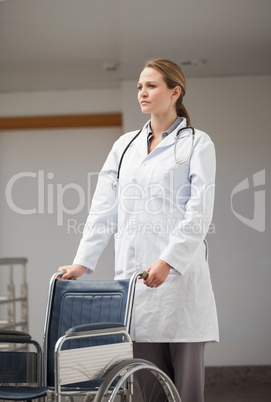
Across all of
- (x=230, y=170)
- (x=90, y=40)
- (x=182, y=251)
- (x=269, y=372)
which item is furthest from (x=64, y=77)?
(x=269, y=372)

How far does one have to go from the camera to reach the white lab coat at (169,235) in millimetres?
2191

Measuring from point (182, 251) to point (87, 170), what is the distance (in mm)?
1230

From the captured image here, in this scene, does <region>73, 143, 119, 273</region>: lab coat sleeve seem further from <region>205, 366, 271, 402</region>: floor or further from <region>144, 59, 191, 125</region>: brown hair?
<region>205, 366, 271, 402</region>: floor

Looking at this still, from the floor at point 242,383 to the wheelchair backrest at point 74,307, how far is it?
3.54 feet

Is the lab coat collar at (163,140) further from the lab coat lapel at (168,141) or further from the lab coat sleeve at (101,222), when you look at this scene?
the lab coat sleeve at (101,222)

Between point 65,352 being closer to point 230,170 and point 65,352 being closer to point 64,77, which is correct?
point 230,170

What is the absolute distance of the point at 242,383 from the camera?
301 centimetres

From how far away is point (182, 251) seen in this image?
7.01ft

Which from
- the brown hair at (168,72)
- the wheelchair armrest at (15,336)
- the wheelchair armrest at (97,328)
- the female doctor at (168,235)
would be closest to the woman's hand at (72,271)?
the female doctor at (168,235)

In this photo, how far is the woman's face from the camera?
2338mm

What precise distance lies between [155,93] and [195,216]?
501mm

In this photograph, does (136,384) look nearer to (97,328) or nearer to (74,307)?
(74,307)

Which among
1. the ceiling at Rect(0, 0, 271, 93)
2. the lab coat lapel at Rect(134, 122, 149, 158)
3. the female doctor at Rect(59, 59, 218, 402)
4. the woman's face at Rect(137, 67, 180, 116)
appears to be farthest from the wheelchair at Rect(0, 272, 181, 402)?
the ceiling at Rect(0, 0, 271, 93)

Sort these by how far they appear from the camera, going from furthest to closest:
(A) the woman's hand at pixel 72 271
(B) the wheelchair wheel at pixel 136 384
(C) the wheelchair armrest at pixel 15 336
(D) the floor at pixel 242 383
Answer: (D) the floor at pixel 242 383, (A) the woman's hand at pixel 72 271, (C) the wheelchair armrest at pixel 15 336, (B) the wheelchair wheel at pixel 136 384
